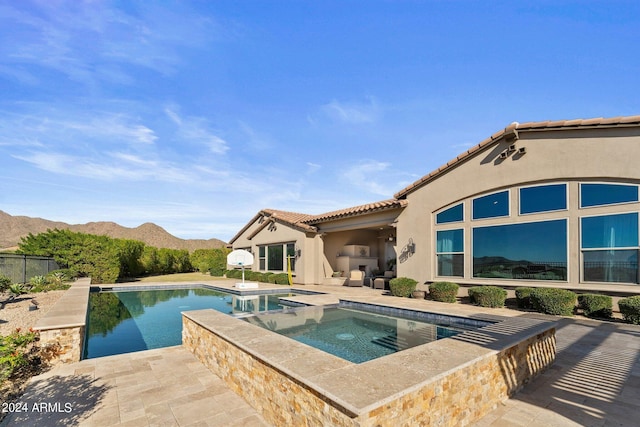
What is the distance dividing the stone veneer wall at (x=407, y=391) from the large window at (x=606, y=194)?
657 cm

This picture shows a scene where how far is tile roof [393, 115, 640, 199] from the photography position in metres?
9.45

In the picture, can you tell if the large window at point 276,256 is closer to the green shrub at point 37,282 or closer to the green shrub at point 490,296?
the green shrub at point 490,296

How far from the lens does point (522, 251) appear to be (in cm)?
1136

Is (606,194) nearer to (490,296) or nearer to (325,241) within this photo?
(490,296)

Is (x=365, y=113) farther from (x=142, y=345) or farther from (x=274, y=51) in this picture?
(x=142, y=345)

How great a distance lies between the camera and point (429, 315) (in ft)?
32.3

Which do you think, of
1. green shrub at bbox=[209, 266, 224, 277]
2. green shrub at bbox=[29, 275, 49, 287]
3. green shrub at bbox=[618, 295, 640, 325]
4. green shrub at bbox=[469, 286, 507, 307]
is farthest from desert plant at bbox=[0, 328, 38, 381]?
green shrub at bbox=[209, 266, 224, 277]

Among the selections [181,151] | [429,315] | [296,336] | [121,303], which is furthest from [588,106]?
[121,303]

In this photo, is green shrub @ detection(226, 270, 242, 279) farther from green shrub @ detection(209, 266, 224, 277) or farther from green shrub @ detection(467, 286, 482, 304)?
green shrub @ detection(467, 286, 482, 304)

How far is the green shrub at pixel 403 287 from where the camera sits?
44.4ft

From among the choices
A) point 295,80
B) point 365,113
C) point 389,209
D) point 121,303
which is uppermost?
point 295,80

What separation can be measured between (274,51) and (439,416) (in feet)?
46.0

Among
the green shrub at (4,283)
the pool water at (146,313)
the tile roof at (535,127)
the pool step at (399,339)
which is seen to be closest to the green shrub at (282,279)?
the pool water at (146,313)

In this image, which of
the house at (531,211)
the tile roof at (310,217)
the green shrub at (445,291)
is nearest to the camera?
the house at (531,211)
